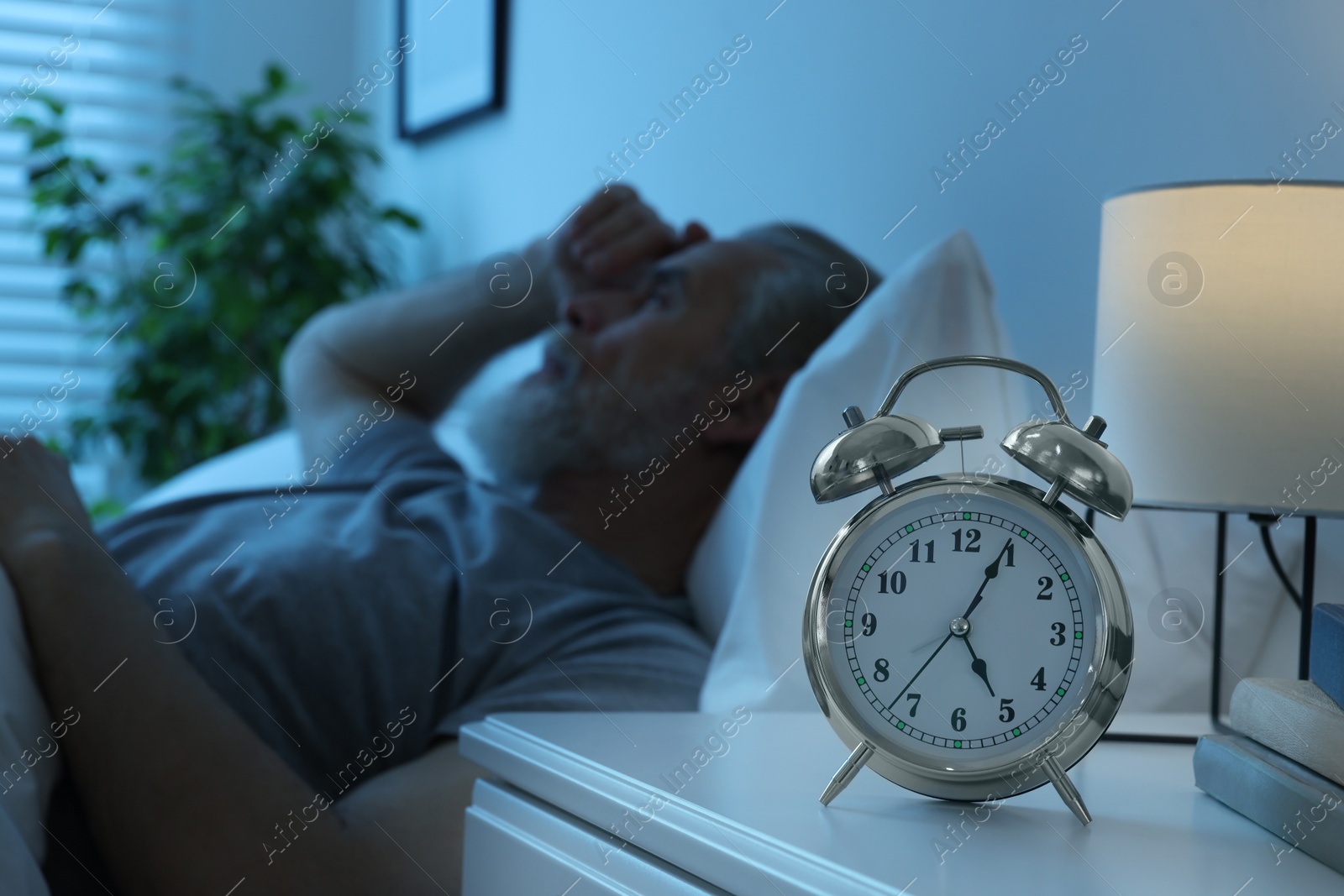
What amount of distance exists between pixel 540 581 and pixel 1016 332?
58cm

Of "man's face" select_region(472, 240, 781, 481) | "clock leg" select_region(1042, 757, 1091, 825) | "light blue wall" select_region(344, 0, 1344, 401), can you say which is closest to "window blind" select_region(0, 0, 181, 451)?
"light blue wall" select_region(344, 0, 1344, 401)

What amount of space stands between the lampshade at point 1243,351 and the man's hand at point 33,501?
94cm

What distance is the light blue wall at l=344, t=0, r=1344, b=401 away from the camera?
3.17 feet

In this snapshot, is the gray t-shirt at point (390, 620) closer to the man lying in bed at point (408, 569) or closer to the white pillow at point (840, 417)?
the man lying in bed at point (408, 569)

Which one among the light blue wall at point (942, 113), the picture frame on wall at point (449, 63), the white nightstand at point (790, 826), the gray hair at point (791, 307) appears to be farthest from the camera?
the picture frame on wall at point (449, 63)

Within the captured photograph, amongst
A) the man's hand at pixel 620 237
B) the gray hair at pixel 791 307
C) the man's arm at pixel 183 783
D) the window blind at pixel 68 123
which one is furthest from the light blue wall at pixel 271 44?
the man's arm at pixel 183 783

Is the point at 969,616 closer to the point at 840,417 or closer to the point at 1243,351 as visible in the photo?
the point at 1243,351

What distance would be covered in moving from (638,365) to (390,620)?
51 cm

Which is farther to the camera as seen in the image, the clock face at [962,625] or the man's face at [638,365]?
the man's face at [638,365]

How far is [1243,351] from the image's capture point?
700 mm

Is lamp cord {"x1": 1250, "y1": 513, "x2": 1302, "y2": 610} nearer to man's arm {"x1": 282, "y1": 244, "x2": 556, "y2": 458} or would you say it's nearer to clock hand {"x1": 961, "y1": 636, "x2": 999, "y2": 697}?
clock hand {"x1": 961, "y1": 636, "x2": 999, "y2": 697}

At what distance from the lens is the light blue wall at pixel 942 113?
965mm

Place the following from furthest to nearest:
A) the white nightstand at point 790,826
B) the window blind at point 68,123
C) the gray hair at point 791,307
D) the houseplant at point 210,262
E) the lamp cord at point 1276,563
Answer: the window blind at point 68,123
the houseplant at point 210,262
the gray hair at point 791,307
the lamp cord at point 1276,563
the white nightstand at point 790,826

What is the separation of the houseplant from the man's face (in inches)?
51.4
